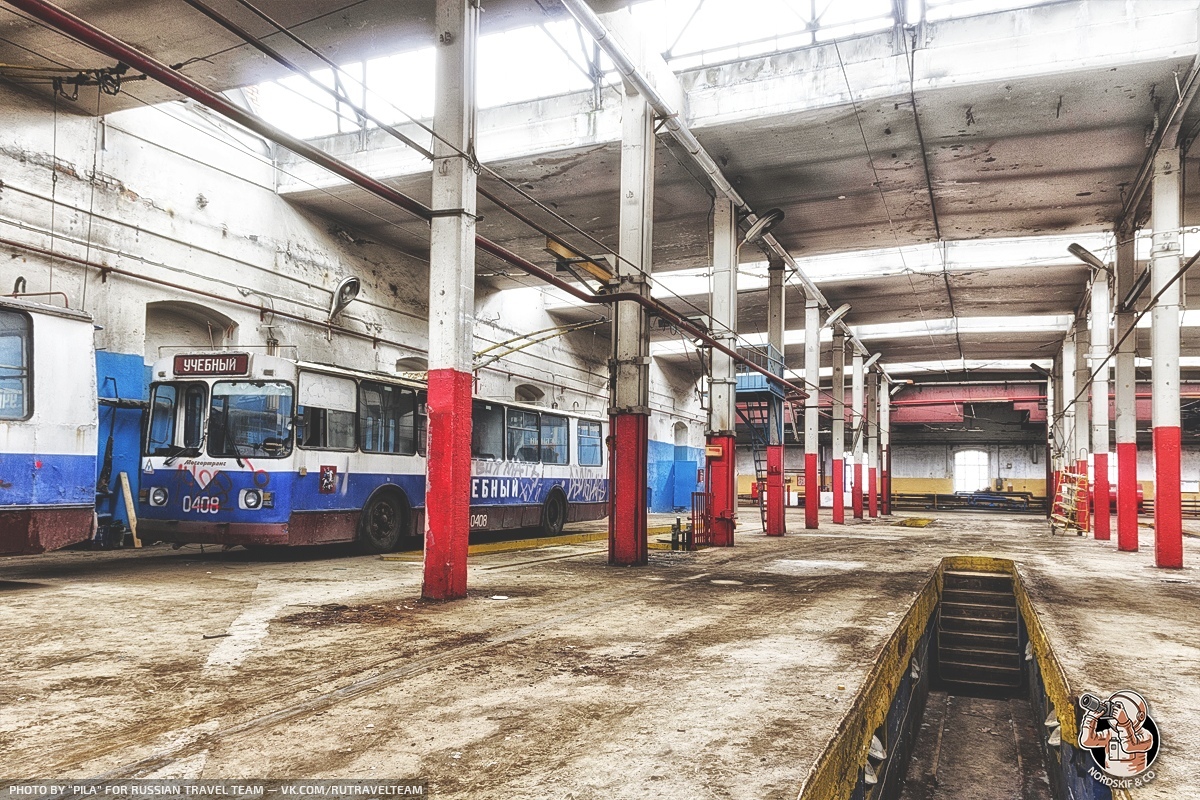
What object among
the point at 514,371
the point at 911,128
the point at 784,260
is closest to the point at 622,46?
the point at 911,128

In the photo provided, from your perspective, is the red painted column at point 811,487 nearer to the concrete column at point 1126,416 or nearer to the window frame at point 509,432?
the concrete column at point 1126,416

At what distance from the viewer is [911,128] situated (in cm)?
1266

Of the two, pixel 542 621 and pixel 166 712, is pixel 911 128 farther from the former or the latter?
pixel 166 712

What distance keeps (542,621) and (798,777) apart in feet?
11.1

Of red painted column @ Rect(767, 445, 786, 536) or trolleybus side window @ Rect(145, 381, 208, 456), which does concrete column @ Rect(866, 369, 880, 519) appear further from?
trolleybus side window @ Rect(145, 381, 208, 456)

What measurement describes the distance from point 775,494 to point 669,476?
1329 cm

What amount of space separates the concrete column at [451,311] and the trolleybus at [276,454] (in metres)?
3.78

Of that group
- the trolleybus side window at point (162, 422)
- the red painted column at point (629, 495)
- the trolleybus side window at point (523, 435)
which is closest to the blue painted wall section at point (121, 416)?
the trolleybus side window at point (162, 422)

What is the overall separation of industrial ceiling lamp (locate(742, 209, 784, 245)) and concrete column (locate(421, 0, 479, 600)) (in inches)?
364

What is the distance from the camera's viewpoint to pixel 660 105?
11641 millimetres

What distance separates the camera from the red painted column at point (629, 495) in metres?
10.6

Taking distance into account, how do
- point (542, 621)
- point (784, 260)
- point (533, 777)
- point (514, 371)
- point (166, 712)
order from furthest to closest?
point (514, 371), point (784, 260), point (542, 621), point (166, 712), point (533, 777)

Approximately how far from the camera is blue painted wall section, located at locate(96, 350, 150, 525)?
11.5 meters

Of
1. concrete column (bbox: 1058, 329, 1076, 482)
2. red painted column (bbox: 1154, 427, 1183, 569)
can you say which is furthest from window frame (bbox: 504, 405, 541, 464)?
concrete column (bbox: 1058, 329, 1076, 482)
